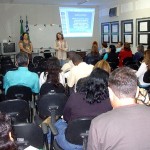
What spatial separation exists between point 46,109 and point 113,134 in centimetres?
181

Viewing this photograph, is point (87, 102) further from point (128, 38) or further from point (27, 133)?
point (128, 38)

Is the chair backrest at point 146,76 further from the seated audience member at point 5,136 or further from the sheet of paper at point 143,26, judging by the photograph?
the sheet of paper at point 143,26

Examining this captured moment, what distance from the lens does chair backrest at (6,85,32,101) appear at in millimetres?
3416

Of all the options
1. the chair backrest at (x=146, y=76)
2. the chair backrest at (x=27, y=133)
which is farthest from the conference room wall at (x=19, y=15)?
the chair backrest at (x=27, y=133)

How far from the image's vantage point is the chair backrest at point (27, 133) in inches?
77.6

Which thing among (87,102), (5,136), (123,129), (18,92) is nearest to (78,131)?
(87,102)

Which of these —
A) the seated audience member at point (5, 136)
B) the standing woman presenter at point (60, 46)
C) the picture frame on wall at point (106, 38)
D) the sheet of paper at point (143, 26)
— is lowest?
the seated audience member at point (5, 136)

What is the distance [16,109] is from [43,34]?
312 inches

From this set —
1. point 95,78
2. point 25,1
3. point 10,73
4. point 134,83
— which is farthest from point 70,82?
point 25,1

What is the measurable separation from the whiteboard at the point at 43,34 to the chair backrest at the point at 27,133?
8.59 meters

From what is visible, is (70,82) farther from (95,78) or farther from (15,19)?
(15,19)

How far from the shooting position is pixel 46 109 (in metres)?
3.15

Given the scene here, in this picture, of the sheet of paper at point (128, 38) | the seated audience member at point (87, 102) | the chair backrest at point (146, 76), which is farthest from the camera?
the sheet of paper at point (128, 38)

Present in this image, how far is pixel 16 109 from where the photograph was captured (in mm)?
2918
